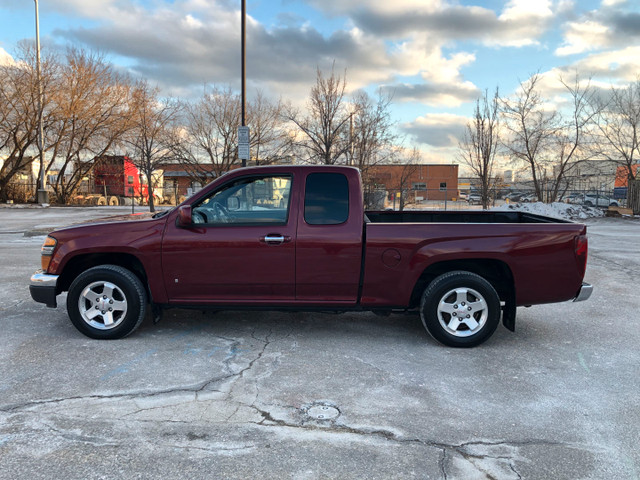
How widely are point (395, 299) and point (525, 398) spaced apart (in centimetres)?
152

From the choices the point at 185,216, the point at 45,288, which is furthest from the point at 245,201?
the point at 45,288

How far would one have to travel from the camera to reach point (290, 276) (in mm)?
4762

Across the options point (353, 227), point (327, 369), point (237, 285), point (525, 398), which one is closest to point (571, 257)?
point (525, 398)

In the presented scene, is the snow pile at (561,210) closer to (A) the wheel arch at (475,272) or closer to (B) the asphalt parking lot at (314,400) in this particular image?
(B) the asphalt parking lot at (314,400)

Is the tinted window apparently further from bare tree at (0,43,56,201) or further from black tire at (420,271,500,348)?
bare tree at (0,43,56,201)

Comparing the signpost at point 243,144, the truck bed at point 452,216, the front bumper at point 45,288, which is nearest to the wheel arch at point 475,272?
the truck bed at point 452,216

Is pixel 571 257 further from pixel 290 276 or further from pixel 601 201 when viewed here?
pixel 601 201

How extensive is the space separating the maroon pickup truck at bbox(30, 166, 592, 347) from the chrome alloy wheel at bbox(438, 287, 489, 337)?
0.01 m

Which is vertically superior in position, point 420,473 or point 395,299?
point 395,299

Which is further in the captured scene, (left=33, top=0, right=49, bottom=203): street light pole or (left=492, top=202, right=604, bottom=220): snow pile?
(left=33, top=0, right=49, bottom=203): street light pole

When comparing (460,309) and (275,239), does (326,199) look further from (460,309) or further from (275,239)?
(460,309)

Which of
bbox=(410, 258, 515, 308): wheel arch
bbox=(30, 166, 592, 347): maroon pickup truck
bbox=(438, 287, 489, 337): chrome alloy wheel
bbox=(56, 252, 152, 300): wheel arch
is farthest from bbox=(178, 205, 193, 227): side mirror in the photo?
bbox=(438, 287, 489, 337): chrome alloy wheel

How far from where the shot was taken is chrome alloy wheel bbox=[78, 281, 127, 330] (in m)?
4.86

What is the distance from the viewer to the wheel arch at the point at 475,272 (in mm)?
4855
